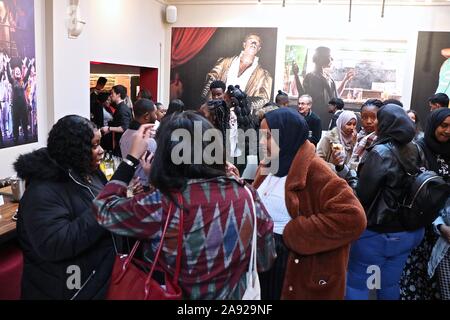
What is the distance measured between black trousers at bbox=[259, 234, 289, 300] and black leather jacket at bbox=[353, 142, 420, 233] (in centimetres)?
69

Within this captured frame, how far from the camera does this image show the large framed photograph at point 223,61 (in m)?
7.93

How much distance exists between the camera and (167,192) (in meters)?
1.29

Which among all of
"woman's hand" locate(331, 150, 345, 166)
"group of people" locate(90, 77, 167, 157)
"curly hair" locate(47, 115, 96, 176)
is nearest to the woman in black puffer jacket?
"curly hair" locate(47, 115, 96, 176)

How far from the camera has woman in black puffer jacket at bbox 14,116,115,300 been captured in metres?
1.52

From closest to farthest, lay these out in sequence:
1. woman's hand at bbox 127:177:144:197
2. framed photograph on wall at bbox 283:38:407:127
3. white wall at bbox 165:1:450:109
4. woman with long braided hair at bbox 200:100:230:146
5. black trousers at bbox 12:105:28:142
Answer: woman's hand at bbox 127:177:144:197 < woman with long braided hair at bbox 200:100:230:146 < black trousers at bbox 12:105:28:142 < white wall at bbox 165:1:450:109 < framed photograph on wall at bbox 283:38:407:127

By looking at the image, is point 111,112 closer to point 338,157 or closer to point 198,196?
point 338,157

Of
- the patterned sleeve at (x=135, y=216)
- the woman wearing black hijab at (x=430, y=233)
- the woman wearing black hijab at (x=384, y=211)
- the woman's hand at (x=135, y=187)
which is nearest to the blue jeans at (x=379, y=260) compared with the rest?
the woman wearing black hijab at (x=384, y=211)

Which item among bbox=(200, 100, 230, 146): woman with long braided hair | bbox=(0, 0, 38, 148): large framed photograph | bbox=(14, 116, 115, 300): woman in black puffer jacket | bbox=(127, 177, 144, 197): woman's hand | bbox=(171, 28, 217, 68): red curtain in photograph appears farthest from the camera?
bbox=(171, 28, 217, 68): red curtain in photograph

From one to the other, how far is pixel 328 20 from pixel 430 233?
19.3 feet

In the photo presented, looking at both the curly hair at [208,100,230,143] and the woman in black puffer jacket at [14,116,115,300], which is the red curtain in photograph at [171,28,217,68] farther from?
the woman in black puffer jacket at [14,116,115,300]

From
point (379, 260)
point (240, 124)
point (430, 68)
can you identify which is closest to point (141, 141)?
point (379, 260)

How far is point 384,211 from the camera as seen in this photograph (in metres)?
2.31

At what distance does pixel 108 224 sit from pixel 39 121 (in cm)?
371

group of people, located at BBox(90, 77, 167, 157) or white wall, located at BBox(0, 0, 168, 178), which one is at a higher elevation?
white wall, located at BBox(0, 0, 168, 178)
